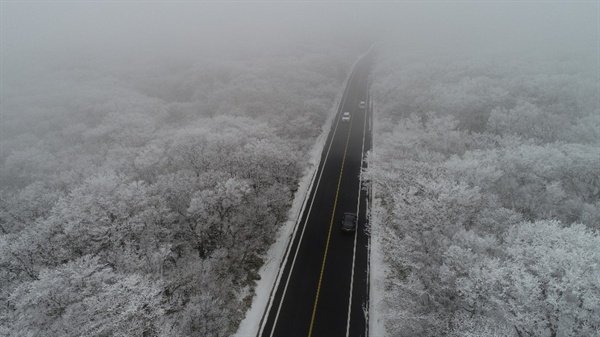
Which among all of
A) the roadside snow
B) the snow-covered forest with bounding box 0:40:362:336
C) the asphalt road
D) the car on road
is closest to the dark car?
the asphalt road

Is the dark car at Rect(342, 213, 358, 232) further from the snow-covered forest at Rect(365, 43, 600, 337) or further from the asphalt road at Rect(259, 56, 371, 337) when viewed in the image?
the snow-covered forest at Rect(365, 43, 600, 337)

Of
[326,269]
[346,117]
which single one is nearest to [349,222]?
[326,269]

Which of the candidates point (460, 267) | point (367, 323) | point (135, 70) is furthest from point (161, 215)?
point (135, 70)

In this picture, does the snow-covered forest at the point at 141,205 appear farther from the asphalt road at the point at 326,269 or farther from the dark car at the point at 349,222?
the dark car at the point at 349,222

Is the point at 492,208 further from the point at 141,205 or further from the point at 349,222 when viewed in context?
the point at 141,205

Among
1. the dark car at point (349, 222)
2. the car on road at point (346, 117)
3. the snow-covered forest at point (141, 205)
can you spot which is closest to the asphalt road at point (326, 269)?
the dark car at point (349, 222)

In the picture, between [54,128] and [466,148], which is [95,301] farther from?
[54,128]
